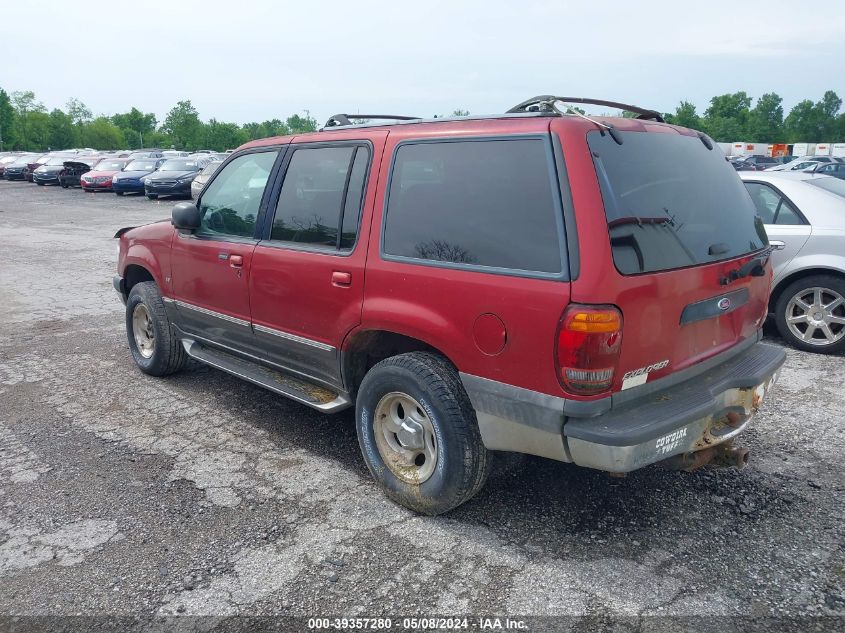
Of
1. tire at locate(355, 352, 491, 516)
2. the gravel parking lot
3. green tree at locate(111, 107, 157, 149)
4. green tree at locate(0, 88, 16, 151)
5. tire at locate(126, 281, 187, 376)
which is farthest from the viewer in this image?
green tree at locate(111, 107, 157, 149)

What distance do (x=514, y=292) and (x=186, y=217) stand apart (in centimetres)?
274

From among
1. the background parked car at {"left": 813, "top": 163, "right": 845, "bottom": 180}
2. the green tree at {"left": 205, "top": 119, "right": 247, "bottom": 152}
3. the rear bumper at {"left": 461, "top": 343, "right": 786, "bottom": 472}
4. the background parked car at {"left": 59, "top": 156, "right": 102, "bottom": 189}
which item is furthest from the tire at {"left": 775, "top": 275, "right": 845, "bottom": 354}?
the green tree at {"left": 205, "top": 119, "right": 247, "bottom": 152}

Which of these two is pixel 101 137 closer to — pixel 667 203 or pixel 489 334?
pixel 489 334

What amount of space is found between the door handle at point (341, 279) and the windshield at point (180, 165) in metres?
22.8

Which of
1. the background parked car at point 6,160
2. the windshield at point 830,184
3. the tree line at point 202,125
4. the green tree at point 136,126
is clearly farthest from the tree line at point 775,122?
the windshield at point 830,184

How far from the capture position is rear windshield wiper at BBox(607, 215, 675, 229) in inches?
109

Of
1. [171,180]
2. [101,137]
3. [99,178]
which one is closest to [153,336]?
[171,180]

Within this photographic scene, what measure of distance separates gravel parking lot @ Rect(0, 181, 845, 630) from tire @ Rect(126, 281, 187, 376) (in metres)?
0.44

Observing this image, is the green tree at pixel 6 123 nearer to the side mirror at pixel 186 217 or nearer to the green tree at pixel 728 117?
the side mirror at pixel 186 217

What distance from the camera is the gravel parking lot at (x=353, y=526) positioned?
2779 millimetres

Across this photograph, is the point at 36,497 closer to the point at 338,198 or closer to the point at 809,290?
the point at 338,198

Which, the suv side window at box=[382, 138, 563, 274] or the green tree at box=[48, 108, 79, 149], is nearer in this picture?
the suv side window at box=[382, 138, 563, 274]

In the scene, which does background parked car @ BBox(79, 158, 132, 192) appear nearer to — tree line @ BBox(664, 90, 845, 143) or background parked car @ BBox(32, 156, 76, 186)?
background parked car @ BBox(32, 156, 76, 186)

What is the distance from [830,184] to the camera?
251 inches
